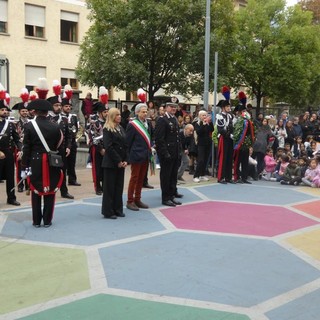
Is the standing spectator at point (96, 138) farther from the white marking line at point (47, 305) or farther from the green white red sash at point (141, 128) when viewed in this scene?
the white marking line at point (47, 305)

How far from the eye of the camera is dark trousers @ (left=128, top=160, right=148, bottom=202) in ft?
28.3

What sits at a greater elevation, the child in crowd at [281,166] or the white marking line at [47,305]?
the child in crowd at [281,166]

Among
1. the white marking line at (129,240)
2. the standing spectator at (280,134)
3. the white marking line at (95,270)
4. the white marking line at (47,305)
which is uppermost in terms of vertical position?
the standing spectator at (280,134)

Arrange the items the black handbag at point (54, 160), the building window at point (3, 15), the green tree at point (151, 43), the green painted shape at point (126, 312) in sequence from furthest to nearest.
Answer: the building window at point (3, 15)
the green tree at point (151, 43)
the black handbag at point (54, 160)
the green painted shape at point (126, 312)

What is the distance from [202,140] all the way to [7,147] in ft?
17.1

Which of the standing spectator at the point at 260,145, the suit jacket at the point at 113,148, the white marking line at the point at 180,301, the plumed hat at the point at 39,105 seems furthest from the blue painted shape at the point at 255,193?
the white marking line at the point at 180,301

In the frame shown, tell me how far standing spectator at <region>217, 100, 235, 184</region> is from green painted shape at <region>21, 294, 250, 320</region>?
7705 mm

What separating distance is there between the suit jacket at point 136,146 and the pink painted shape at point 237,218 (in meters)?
1.05

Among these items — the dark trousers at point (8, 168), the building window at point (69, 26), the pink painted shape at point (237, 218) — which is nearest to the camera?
the pink painted shape at point (237, 218)

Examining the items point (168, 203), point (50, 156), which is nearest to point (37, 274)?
point (50, 156)

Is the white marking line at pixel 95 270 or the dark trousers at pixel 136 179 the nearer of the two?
the white marking line at pixel 95 270

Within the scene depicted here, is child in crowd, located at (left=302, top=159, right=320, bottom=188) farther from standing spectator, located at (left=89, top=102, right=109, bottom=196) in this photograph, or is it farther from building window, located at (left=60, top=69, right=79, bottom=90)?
building window, located at (left=60, top=69, right=79, bottom=90)

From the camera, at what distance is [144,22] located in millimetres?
17156

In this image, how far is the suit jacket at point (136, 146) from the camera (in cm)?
849
